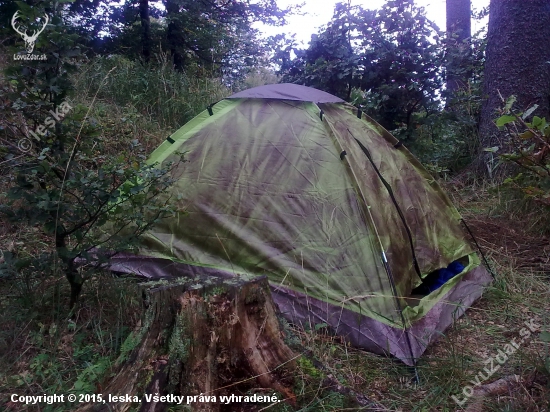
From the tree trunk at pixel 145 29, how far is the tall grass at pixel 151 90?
2.60 feet

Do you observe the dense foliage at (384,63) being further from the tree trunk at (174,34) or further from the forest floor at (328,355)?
the forest floor at (328,355)

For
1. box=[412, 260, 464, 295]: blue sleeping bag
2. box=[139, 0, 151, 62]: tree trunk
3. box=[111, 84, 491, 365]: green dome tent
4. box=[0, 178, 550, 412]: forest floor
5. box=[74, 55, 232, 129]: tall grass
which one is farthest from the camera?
box=[139, 0, 151, 62]: tree trunk

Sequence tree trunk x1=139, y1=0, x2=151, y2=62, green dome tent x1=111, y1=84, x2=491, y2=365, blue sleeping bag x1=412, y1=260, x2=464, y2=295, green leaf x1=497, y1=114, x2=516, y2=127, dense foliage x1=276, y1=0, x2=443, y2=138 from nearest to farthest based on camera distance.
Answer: green dome tent x1=111, y1=84, x2=491, y2=365 → green leaf x1=497, y1=114, x2=516, y2=127 → blue sleeping bag x1=412, y1=260, x2=464, y2=295 → dense foliage x1=276, y1=0, x2=443, y2=138 → tree trunk x1=139, y1=0, x2=151, y2=62

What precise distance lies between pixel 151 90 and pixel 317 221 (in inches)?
156

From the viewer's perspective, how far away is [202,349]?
70.3 inches

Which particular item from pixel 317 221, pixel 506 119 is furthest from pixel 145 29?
pixel 506 119

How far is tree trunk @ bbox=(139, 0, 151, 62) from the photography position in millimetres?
6596

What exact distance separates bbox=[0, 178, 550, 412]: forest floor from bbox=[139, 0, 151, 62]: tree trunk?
5.06 m

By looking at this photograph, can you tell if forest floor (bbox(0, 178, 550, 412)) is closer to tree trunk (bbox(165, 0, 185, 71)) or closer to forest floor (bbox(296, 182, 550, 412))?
forest floor (bbox(296, 182, 550, 412))

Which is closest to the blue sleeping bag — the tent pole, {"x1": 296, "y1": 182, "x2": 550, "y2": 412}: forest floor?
{"x1": 296, "y1": 182, "x2": 550, "y2": 412}: forest floor

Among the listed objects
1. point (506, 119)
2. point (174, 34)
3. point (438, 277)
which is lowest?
point (438, 277)

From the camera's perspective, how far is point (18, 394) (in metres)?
1.95

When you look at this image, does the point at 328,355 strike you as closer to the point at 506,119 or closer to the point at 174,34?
the point at 506,119

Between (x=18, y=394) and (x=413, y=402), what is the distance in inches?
68.3
